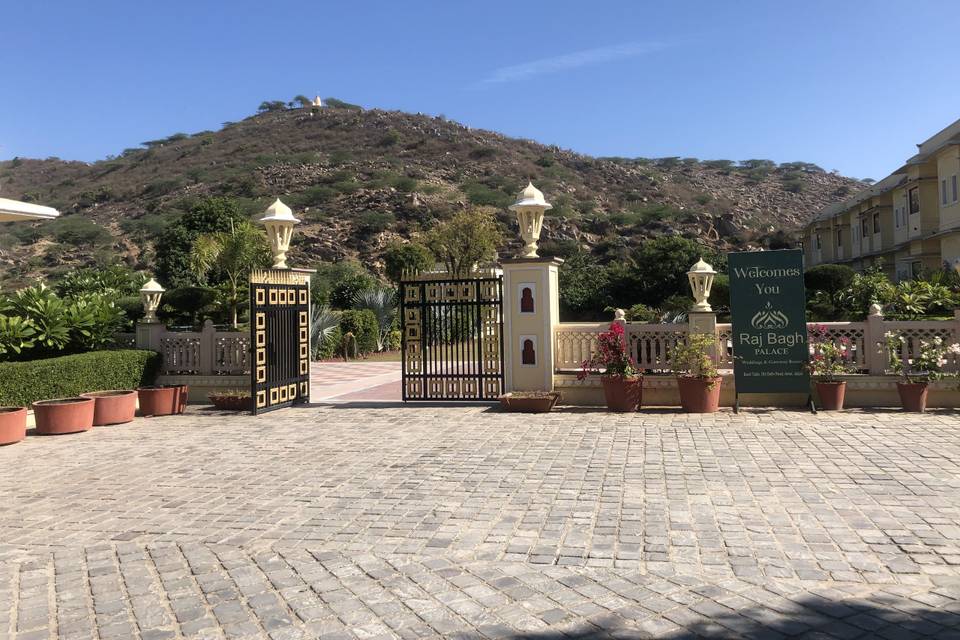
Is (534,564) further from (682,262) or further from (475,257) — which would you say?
(682,262)

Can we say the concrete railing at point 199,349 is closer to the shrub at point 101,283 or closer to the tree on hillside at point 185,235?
the shrub at point 101,283

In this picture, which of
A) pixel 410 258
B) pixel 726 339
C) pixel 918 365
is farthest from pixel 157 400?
pixel 410 258

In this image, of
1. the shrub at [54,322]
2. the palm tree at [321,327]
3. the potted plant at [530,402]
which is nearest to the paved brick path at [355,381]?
the palm tree at [321,327]

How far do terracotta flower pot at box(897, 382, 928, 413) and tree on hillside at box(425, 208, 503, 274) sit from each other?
23.4 metres

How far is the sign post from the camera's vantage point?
10.1 metres

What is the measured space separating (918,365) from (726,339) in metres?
2.70

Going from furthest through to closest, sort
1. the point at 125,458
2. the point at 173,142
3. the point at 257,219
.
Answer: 1. the point at 173,142
2. the point at 257,219
3. the point at 125,458

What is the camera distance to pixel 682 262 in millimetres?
37719

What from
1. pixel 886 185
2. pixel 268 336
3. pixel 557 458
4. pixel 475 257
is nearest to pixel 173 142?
pixel 475 257

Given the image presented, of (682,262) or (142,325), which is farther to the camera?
(682,262)

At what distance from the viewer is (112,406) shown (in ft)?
34.0

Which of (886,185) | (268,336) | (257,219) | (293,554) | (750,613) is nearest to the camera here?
(750,613)

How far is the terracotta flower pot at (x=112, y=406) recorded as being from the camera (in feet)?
33.7

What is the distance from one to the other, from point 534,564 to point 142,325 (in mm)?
10779
